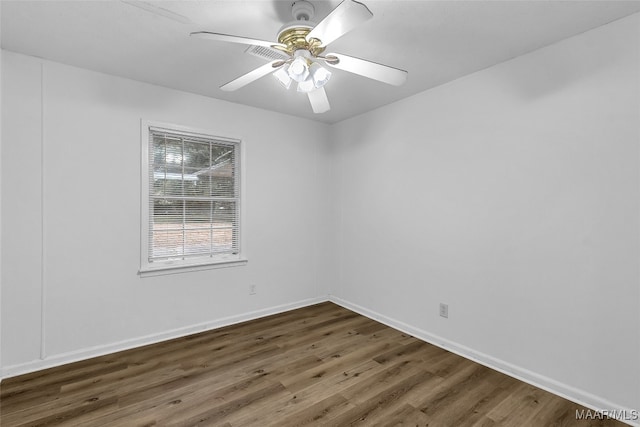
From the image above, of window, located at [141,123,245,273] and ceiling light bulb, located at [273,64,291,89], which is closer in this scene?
ceiling light bulb, located at [273,64,291,89]

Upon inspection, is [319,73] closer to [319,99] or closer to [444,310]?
[319,99]

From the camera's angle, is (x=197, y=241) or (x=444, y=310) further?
(x=197, y=241)

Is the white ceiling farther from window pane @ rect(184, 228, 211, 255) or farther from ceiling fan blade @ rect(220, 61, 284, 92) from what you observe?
window pane @ rect(184, 228, 211, 255)

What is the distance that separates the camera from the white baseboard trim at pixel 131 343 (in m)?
2.42

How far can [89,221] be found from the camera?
8.81ft

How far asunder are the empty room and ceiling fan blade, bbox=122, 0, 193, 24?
0.02 metres

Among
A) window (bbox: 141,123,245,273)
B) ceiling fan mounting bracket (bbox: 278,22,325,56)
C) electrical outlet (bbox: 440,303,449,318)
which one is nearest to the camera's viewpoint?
ceiling fan mounting bracket (bbox: 278,22,325,56)

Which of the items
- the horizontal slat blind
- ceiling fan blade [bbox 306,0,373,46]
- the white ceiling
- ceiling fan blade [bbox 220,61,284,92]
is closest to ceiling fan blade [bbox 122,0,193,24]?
the white ceiling

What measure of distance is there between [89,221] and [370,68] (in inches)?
105

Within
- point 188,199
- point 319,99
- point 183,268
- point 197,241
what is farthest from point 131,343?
point 319,99

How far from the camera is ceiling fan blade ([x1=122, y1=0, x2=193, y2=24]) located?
1799 mm

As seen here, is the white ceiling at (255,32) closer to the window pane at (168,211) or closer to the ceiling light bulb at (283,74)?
the ceiling light bulb at (283,74)

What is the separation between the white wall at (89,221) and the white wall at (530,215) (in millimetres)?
1780

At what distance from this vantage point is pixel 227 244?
3.55 meters
